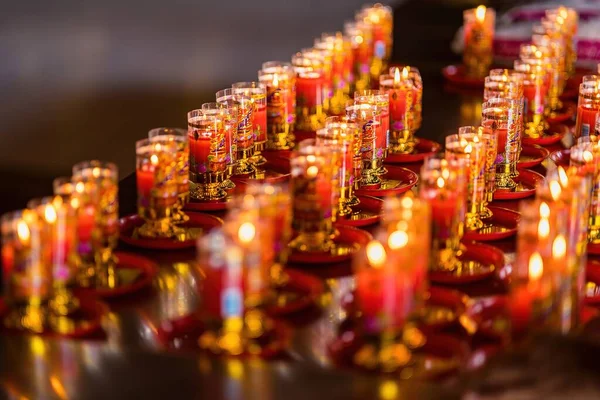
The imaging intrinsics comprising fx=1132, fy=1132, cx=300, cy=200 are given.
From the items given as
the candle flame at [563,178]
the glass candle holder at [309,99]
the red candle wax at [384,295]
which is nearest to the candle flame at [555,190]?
the candle flame at [563,178]

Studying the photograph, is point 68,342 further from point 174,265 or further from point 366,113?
point 366,113

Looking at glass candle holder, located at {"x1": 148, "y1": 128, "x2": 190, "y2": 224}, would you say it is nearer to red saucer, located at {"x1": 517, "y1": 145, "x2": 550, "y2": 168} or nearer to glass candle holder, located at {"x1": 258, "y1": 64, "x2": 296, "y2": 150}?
glass candle holder, located at {"x1": 258, "y1": 64, "x2": 296, "y2": 150}

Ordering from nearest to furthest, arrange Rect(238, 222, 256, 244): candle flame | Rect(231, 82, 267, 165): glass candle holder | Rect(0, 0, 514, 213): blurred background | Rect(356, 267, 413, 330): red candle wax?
1. Rect(356, 267, 413, 330): red candle wax
2. Rect(238, 222, 256, 244): candle flame
3. Rect(231, 82, 267, 165): glass candle holder
4. Rect(0, 0, 514, 213): blurred background

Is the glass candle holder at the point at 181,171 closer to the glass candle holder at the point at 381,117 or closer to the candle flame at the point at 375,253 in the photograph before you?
the glass candle holder at the point at 381,117

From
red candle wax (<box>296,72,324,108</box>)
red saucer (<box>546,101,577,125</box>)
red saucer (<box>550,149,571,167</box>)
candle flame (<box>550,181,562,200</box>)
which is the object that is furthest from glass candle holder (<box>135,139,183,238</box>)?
red saucer (<box>546,101,577,125</box>)

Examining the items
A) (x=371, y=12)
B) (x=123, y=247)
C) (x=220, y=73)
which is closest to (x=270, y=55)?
(x=220, y=73)

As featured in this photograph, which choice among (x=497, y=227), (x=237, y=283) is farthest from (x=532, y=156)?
(x=237, y=283)

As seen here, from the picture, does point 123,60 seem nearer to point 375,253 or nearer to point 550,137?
point 550,137
